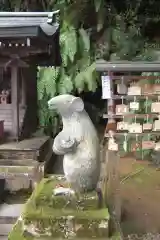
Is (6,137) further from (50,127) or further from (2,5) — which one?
(2,5)

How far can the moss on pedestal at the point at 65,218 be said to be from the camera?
3242mm

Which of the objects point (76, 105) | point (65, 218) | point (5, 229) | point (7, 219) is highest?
point (76, 105)

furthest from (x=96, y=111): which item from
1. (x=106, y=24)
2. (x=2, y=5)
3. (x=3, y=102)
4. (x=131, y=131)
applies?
(x=3, y=102)

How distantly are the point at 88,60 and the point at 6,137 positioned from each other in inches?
182

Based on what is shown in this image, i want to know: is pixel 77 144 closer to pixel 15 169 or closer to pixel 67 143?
pixel 67 143

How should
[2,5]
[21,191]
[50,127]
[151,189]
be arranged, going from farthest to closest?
[2,5] < [50,127] < [151,189] < [21,191]

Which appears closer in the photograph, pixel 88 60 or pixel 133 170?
pixel 133 170

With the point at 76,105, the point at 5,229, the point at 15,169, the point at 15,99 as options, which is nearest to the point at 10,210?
the point at 5,229

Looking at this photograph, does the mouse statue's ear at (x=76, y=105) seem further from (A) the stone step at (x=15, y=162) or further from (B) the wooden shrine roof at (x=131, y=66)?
(B) the wooden shrine roof at (x=131, y=66)

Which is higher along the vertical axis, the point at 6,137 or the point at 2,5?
the point at 2,5

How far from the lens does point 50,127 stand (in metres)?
9.95

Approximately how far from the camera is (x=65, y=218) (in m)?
3.27

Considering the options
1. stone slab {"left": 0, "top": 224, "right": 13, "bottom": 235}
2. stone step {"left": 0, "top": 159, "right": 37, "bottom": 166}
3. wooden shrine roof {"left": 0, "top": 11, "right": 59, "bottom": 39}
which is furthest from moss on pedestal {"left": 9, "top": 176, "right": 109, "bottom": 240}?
wooden shrine roof {"left": 0, "top": 11, "right": 59, "bottom": 39}

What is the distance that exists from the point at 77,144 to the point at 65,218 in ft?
2.11
